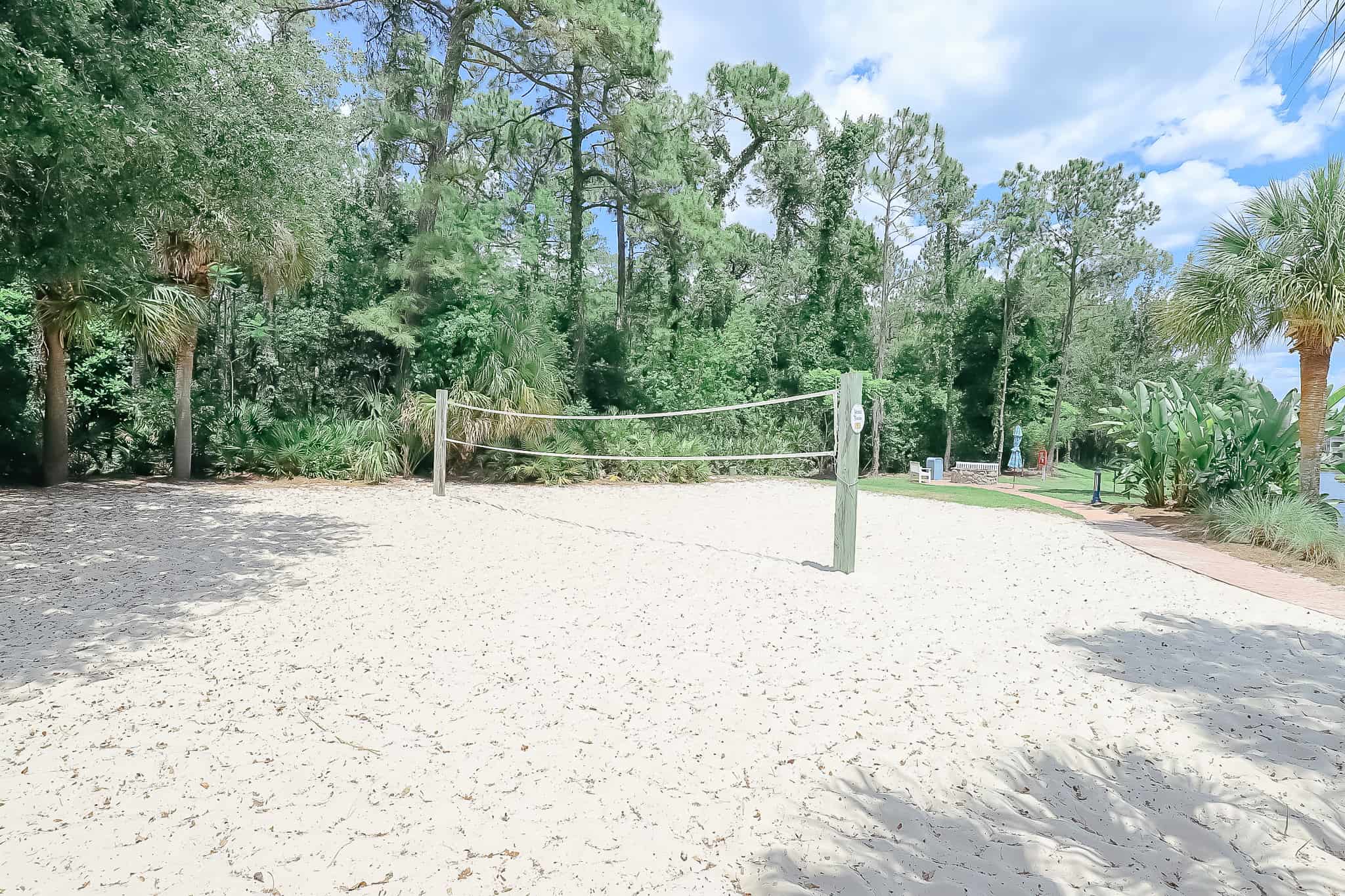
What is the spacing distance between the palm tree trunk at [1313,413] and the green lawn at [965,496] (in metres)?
2.59

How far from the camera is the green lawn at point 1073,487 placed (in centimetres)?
1364

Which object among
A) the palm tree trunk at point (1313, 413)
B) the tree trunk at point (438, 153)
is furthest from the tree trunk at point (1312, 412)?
the tree trunk at point (438, 153)

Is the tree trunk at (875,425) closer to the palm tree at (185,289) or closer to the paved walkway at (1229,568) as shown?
the paved walkway at (1229,568)

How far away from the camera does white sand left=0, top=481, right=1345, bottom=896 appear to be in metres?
2.02

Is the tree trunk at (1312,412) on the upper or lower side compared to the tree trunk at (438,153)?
lower

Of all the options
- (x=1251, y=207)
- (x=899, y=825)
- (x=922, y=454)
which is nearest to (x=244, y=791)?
(x=899, y=825)

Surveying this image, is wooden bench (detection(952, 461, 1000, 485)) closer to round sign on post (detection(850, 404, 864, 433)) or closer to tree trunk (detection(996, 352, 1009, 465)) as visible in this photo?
tree trunk (detection(996, 352, 1009, 465))

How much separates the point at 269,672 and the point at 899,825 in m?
2.91

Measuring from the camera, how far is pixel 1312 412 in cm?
825

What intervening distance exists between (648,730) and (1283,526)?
7.88 metres

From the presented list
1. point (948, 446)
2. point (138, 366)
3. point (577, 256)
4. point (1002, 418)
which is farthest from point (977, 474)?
point (138, 366)

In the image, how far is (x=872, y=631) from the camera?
418 cm

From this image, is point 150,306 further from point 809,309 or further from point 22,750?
point 809,309

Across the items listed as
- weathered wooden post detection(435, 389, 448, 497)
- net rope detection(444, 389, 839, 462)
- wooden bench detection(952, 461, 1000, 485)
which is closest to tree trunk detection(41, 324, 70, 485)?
weathered wooden post detection(435, 389, 448, 497)
